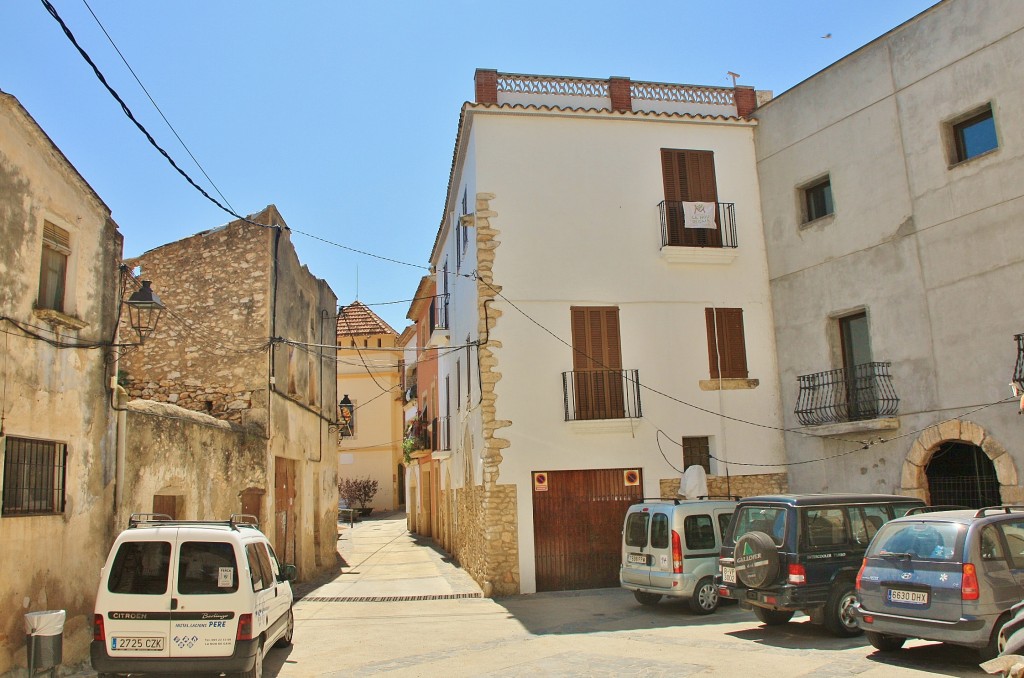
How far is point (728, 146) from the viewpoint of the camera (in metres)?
17.9

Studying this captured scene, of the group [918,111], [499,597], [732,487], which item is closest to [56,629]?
[499,597]

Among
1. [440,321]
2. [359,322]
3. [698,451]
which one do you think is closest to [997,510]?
[698,451]

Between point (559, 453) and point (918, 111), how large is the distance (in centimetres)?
894

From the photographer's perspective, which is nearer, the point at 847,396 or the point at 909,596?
the point at 909,596

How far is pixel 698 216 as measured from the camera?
17.3 meters

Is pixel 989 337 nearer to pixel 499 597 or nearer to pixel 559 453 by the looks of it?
pixel 559 453

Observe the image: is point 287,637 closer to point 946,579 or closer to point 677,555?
point 677,555

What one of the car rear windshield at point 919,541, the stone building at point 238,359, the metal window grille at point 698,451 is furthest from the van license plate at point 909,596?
the stone building at point 238,359

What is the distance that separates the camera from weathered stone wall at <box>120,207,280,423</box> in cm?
1612

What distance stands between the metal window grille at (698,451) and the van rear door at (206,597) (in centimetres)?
1063

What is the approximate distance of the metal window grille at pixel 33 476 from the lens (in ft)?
28.4

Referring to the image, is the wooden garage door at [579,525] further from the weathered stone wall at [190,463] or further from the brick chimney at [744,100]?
the brick chimney at [744,100]

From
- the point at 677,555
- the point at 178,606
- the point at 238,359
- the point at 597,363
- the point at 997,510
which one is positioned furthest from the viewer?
the point at 597,363

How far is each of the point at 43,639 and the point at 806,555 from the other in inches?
334
